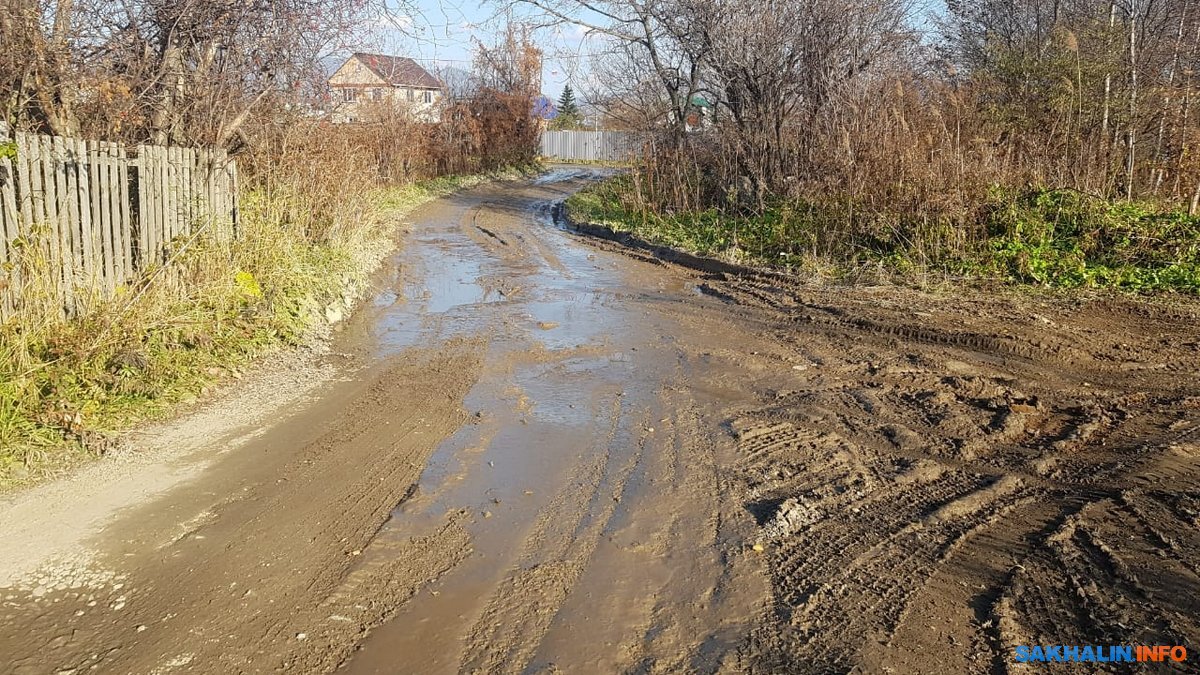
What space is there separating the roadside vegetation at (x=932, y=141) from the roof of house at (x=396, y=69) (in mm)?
5532

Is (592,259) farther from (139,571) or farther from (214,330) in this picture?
(139,571)

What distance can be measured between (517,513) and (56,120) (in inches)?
244

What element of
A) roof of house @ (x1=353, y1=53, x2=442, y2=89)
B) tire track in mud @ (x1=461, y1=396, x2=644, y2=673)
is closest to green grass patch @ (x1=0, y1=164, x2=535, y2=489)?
tire track in mud @ (x1=461, y1=396, x2=644, y2=673)

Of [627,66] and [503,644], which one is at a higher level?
[627,66]

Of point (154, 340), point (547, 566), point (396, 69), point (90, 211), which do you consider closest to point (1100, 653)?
point (547, 566)

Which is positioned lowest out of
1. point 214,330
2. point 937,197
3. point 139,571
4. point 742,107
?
point 139,571

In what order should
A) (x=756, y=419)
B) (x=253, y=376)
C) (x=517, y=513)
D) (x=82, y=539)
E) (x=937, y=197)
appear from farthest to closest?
(x=937, y=197), (x=253, y=376), (x=756, y=419), (x=517, y=513), (x=82, y=539)

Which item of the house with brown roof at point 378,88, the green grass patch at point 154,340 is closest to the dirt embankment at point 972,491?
the green grass patch at point 154,340

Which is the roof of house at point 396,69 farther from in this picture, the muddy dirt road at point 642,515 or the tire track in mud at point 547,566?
the tire track in mud at point 547,566

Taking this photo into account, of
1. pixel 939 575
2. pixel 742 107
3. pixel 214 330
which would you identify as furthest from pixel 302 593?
pixel 742 107

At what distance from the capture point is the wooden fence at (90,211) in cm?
594

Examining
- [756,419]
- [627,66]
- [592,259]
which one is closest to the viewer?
[756,419]

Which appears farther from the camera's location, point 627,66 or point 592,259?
point 627,66

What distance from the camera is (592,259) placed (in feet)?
47.4
